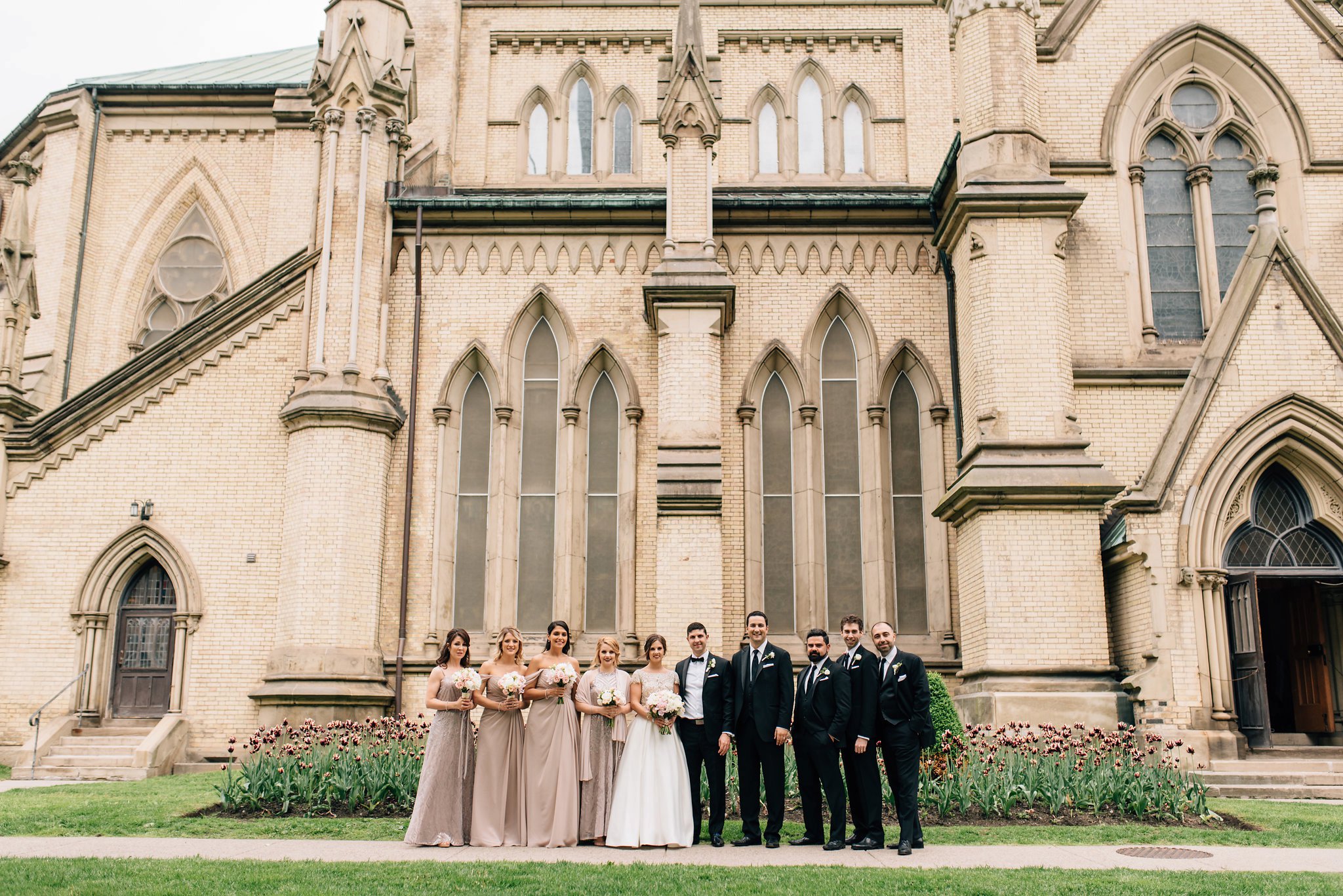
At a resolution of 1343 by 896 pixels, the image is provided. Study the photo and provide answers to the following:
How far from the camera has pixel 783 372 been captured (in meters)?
19.3

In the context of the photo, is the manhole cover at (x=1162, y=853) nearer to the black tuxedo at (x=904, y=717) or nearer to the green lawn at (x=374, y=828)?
the green lawn at (x=374, y=828)

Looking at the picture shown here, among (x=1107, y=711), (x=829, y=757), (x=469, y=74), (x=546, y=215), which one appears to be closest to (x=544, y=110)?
(x=469, y=74)

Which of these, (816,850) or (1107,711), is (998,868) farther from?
(1107,711)

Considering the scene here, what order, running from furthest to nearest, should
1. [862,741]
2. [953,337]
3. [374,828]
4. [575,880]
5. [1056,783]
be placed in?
[953,337], [1056,783], [374,828], [862,741], [575,880]

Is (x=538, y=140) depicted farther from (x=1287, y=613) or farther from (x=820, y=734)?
(x=820, y=734)

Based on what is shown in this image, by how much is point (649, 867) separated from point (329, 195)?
1358cm

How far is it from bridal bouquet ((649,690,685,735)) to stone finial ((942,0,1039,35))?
12.6m

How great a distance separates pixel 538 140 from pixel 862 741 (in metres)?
17.4

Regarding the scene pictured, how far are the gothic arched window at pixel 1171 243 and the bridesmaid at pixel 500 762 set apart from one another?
12.2 metres

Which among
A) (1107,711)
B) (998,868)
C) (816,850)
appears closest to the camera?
(998,868)

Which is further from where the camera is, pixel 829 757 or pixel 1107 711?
pixel 1107 711

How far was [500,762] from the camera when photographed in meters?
10.3

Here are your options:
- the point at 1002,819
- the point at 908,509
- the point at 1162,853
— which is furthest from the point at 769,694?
the point at 908,509

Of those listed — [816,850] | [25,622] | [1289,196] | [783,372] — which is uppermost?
[1289,196]
